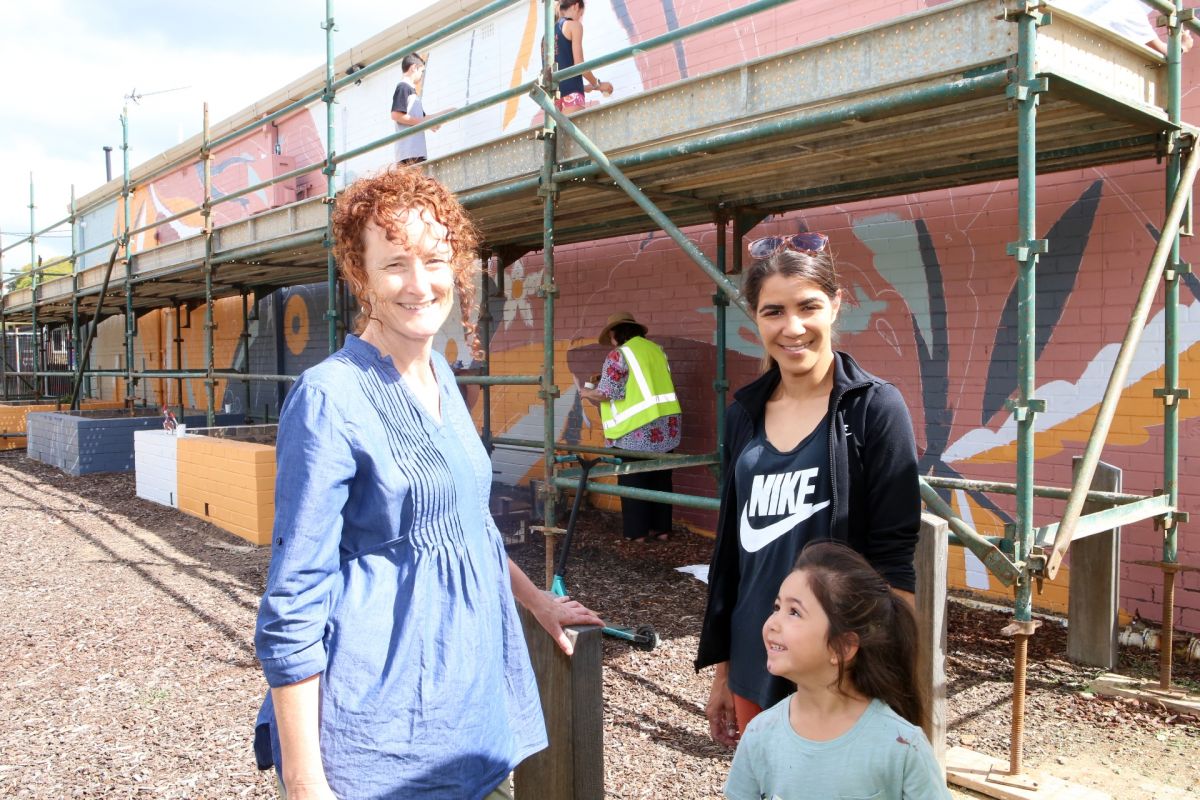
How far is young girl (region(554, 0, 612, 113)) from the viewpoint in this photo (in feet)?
21.7

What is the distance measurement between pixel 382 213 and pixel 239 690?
3.44 meters

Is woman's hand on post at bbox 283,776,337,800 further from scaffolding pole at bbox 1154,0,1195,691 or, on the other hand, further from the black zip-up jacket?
scaffolding pole at bbox 1154,0,1195,691

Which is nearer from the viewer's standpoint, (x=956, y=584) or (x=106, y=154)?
(x=956, y=584)

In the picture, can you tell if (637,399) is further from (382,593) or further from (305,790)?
(305,790)

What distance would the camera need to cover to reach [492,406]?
958 centimetres

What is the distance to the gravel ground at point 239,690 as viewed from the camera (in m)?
3.41

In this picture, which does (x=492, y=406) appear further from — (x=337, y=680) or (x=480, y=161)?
(x=337, y=680)

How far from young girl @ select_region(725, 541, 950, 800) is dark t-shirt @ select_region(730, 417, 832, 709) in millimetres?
186

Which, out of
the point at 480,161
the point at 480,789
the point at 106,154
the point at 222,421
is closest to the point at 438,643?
the point at 480,789

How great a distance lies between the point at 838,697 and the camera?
1670mm

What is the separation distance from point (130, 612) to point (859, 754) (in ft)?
17.4

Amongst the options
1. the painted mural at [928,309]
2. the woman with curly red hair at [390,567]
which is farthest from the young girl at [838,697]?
the painted mural at [928,309]

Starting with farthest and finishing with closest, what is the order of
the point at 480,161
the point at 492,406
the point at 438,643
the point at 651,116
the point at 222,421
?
the point at 222,421, the point at 492,406, the point at 480,161, the point at 651,116, the point at 438,643

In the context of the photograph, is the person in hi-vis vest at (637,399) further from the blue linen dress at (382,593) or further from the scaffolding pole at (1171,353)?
the blue linen dress at (382,593)
